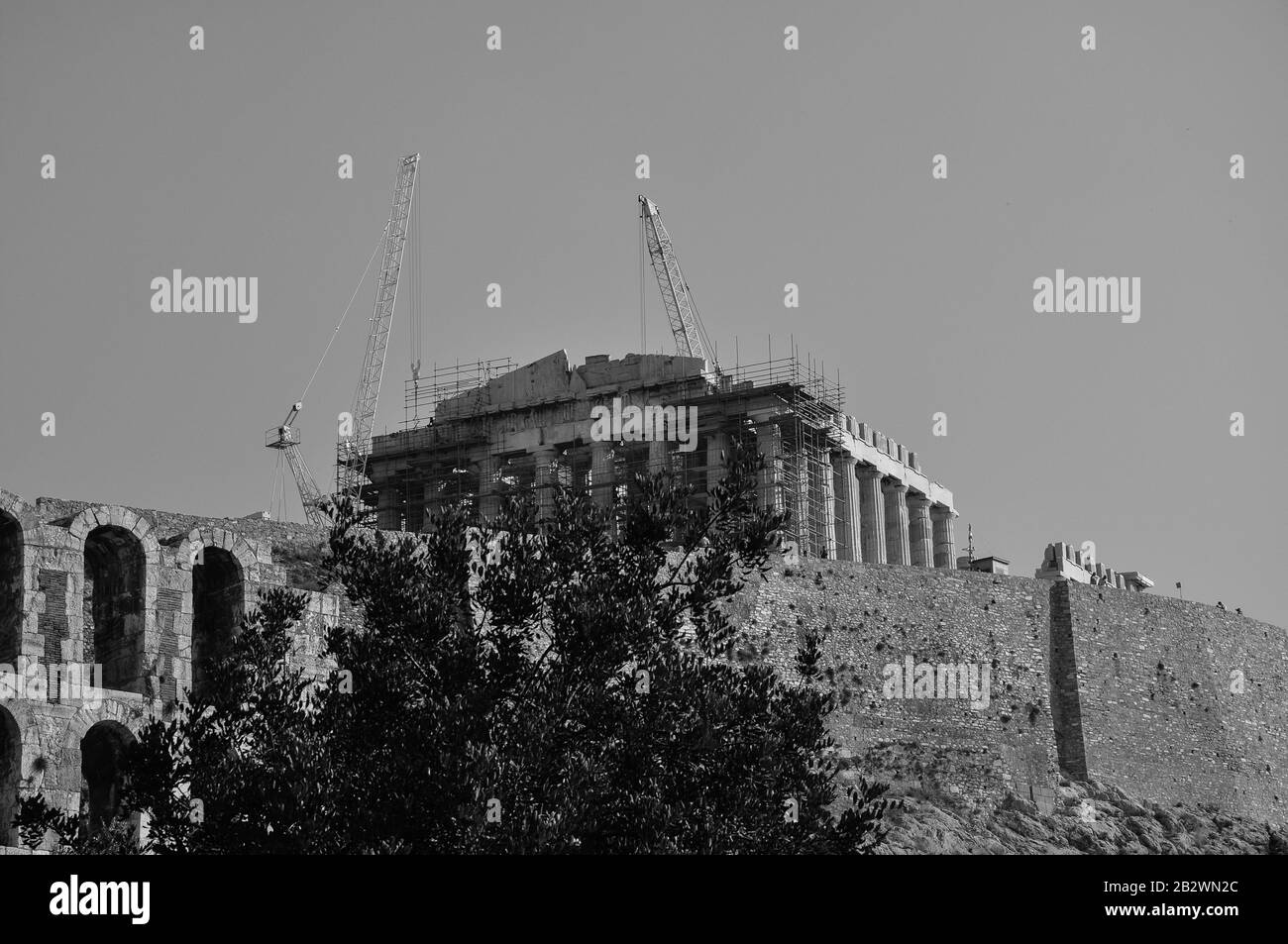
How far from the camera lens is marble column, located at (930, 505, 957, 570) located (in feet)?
310

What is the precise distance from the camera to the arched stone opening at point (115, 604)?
39625mm

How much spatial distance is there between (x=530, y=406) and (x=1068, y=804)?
108 feet

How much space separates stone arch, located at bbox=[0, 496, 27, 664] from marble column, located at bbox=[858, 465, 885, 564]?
170 feet

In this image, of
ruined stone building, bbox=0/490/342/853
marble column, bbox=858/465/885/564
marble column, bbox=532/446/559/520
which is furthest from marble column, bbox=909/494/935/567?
ruined stone building, bbox=0/490/342/853

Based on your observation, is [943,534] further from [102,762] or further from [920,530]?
[102,762]

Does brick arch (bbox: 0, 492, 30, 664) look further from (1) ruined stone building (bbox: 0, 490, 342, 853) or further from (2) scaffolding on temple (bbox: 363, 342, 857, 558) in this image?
(2) scaffolding on temple (bbox: 363, 342, 857, 558)

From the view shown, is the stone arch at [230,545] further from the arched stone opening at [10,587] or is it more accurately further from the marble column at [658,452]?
the marble column at [658,452]

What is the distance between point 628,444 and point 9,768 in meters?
48.3

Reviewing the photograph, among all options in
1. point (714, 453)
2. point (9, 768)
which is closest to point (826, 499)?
point (714, 453)

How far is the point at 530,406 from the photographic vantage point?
277 ft

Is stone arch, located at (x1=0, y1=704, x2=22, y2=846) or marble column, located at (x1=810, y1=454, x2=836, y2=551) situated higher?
marble column, located at (x1=810, y1=454, x2=836, y2=551)

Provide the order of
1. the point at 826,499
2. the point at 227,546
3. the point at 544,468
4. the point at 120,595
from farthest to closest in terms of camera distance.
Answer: the point at 544,468 → the point at 826,499 → the point at 120,595 → the point at 227,546

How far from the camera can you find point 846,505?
86.3 metres
